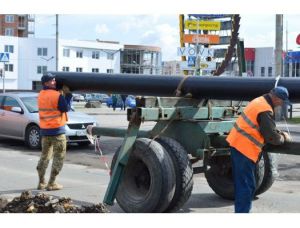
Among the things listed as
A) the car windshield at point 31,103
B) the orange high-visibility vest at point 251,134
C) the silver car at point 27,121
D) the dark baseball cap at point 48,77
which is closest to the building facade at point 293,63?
the car windshield at point 31,103

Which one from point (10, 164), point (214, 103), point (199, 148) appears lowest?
point (10, 164)

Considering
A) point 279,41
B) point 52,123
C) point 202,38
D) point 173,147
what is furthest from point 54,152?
point 202,38

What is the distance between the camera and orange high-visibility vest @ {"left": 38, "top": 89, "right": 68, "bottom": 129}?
29.9 ft

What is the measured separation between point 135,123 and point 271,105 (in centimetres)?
201

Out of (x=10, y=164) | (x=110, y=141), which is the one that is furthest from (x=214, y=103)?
(x=110, y=141)

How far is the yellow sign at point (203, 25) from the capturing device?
3579 cm

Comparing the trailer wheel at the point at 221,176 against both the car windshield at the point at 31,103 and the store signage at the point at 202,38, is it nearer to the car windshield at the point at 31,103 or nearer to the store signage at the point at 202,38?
the car windshield at the point at 31,103

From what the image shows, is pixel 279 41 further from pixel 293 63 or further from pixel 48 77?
pixel 293 63

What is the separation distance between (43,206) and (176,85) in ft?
8.86

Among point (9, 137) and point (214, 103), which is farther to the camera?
point (9, 137)

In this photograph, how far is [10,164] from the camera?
40.1ft

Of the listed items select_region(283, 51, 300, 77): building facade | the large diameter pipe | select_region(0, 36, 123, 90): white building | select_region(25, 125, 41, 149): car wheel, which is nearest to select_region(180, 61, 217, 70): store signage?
select_region(25, 125, 41, 149): car wheel
